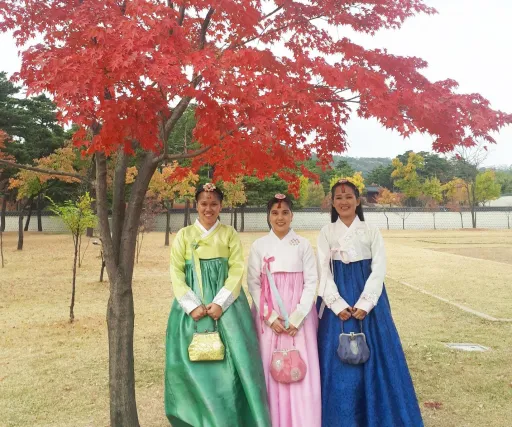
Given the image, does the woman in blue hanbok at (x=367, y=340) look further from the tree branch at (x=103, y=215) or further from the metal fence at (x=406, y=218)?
the metal fence at (x=406, y=218)

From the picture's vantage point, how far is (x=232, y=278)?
121 inches

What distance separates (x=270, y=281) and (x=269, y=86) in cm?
133

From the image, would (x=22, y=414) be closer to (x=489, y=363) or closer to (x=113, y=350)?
(x=113, y=350)

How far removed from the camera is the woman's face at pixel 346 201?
3.29 meters

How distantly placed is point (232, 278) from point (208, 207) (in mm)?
516

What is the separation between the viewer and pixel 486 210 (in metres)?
38.4

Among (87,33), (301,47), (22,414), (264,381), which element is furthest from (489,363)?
(87,33)

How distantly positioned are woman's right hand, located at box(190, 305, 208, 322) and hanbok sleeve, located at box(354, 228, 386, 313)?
102cm

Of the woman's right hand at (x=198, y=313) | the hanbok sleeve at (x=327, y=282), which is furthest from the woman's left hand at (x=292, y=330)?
the woman's right hand at (x=198, y=313)

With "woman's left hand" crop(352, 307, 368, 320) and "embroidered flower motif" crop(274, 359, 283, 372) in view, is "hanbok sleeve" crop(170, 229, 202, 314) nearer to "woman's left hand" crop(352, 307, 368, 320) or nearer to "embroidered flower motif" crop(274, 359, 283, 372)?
"embroidered flower motif" crop(274, 359, 283, 372)

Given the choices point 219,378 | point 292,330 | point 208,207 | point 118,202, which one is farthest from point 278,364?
point 118,202

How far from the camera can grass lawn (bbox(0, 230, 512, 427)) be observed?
385cm

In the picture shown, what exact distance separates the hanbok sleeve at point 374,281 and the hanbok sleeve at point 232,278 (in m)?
0.81

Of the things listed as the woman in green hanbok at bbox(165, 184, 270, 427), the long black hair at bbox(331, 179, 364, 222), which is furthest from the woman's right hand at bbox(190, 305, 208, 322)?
the long black hair at bbox(331, 179, 364, 222)
